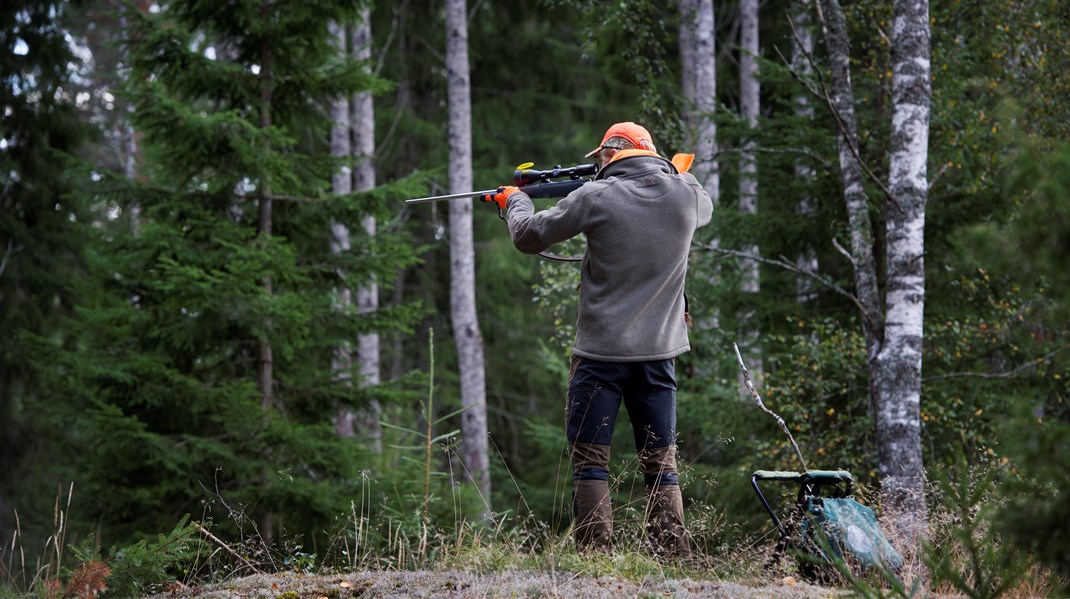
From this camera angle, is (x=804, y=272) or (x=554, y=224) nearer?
(x=554, y=224)

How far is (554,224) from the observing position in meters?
4.46

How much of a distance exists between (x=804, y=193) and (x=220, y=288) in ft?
17.8

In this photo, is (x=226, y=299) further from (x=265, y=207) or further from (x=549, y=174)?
(x=549, y=174)

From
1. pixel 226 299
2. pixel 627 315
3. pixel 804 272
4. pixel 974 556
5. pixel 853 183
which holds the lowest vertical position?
pixel 974 556

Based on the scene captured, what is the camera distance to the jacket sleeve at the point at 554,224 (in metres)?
4.44

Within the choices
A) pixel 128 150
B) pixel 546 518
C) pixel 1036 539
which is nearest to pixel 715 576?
pixel 1036 539

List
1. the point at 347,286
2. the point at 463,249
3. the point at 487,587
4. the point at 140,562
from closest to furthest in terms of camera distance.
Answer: the point at 487,587 < the point at 140,562 < the point at 347,286 < the point at 463,249

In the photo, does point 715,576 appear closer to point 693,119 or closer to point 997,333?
point 997,333

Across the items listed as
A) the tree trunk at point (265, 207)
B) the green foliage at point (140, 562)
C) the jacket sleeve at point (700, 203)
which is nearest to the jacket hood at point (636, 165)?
the jacket sleeve at point (700, 203)

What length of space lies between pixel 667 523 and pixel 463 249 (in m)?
8.91

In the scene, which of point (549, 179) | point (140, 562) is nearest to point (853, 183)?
point (549, 179)

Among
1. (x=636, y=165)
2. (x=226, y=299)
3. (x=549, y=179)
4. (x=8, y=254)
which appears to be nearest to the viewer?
(x=636, y=165)

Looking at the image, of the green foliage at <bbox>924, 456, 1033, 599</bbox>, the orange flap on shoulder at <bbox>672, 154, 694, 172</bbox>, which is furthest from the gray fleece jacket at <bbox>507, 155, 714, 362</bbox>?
the green foliage at <bbox>924, 456, 1033, 599</bbox>

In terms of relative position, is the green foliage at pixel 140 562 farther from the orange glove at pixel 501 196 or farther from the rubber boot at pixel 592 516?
the orange glove at pixel 501 196
